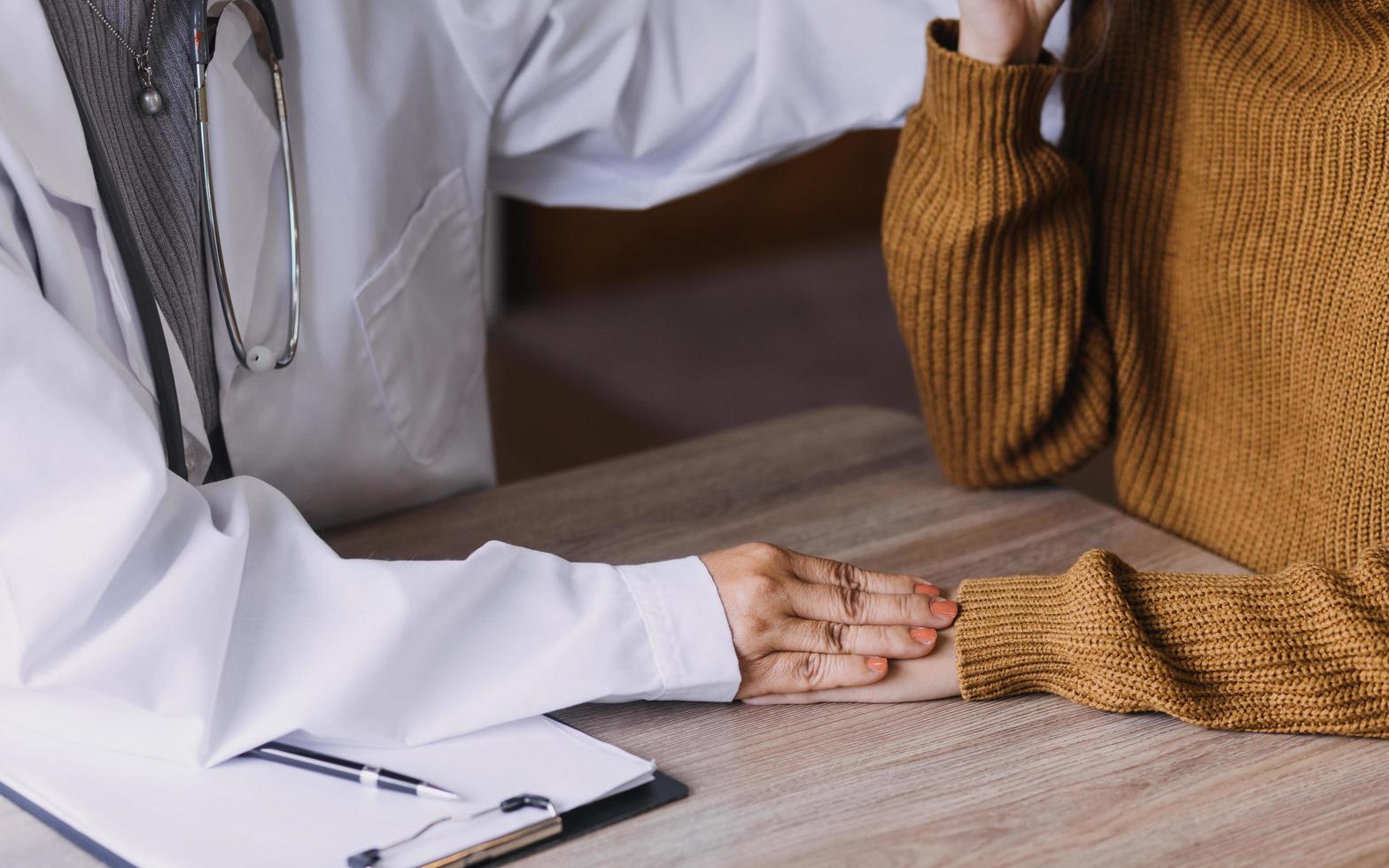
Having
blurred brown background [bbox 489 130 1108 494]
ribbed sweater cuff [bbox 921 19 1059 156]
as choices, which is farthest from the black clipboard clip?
blurred brown background [bbox 489 130 1108 494]

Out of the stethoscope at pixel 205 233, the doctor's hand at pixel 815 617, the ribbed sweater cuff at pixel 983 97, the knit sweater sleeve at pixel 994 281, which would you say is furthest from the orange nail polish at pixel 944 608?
the stethoscope at pixel 205 233

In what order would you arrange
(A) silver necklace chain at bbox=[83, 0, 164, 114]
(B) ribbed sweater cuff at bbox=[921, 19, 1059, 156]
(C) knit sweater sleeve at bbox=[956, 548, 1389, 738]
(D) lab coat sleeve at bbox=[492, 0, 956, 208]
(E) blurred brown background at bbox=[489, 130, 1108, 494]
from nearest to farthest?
(C) knit sweater sleeve at bbox=[956, 548, 1389, 738] → (A) silver necklace chain at bbox=[83, 0, 164, 114] → (B) ribbed sweater cuff at bbox=[921, 19, 1059, 156] → (D) lab coat sleeve at bbox=[492, 0, 956, 208] → (E) blurred brown background at bbox=[489, 130, 1108, 494]

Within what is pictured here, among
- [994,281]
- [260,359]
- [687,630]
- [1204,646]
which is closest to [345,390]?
[260,359]

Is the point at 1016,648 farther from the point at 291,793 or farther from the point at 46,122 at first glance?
the point at 46,122

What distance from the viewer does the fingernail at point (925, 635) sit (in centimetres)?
77

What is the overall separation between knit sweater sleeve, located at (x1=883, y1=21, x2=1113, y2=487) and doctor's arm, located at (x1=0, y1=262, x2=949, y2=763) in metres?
0.30

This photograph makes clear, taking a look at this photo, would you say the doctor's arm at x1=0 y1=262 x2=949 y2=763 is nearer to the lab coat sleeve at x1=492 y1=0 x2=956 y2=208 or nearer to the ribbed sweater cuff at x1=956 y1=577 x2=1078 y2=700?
the ribbed sweater cuff at x1=956 y1=577 x2=1078 y2=700

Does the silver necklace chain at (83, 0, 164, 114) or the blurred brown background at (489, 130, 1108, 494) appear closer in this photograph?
the silver necklace chain at (83, 0, 164, 114)

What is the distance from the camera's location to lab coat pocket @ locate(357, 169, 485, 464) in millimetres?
1022

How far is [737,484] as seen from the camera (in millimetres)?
1066

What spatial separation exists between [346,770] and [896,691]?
31 centimetres

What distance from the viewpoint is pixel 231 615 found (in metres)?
0.69

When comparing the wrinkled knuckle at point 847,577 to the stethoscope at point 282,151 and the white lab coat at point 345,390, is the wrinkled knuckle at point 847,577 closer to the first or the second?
the white lab coat at point 345,390

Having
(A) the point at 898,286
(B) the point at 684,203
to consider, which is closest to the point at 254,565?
(A) the point at 898,286
